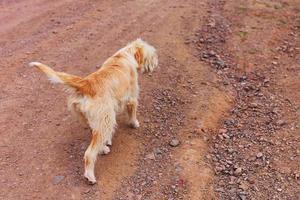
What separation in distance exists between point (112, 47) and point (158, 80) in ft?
4.40

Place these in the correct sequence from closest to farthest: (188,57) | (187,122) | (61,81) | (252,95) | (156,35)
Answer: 1. (61,81)
2. (187,122)
3. (252,95)
4. (188,57)
5. (156,35)

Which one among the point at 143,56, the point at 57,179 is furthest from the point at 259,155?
the point at 57,179

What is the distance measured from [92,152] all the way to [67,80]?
3.25ft

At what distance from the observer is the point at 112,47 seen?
9.12 m

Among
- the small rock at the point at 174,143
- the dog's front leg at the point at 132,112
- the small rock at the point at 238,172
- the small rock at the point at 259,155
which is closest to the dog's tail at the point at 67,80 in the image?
the dog's front leg at the point at 132,112

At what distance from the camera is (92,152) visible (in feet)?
20.0

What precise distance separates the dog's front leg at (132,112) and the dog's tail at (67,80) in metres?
0.97

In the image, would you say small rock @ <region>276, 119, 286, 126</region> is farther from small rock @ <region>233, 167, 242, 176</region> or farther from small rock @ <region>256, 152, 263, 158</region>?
small rock @ <region>233, 167, 242, 176</region>

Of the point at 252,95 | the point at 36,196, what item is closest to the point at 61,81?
the point at 36,196

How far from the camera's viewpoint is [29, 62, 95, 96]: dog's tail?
226 inches

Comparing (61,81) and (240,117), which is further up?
(61,81)

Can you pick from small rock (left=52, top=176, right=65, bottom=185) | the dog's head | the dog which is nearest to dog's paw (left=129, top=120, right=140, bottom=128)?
the dog

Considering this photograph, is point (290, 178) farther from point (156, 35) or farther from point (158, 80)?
point (156, 35)

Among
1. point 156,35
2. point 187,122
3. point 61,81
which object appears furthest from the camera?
point 156,35
